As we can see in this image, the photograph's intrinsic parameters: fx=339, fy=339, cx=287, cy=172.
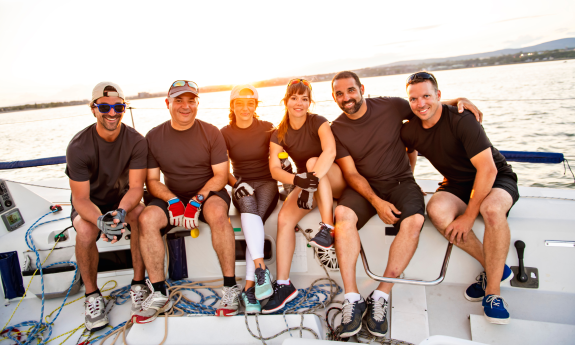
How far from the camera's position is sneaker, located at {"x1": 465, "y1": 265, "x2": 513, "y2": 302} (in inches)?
76.3

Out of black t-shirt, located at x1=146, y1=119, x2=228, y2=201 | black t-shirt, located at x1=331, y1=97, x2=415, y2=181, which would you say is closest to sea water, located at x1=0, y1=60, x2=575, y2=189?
black t-shirt, located at x1=331, y1=97, x2=415, y2=181

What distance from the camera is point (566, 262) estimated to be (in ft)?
6.27

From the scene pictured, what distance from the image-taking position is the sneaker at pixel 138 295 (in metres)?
2.00

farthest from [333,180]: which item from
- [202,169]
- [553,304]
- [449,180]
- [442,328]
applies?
[553,304]

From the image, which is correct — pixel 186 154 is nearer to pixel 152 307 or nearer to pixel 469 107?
pixel 152 307

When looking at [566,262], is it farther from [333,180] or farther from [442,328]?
[333,180]

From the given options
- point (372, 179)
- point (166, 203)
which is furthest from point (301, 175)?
point (166, 203)

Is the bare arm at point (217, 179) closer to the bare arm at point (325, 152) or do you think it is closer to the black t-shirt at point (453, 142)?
the bare arm at point (325, 152)

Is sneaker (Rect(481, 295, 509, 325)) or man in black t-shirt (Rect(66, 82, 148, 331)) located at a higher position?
man in black t-shirt (Rect(66, 82, 148, 331))

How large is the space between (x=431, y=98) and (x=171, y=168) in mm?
1725

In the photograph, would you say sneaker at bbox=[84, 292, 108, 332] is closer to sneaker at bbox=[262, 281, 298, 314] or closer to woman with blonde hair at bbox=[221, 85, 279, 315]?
Result: woman with blonde hair at bbox=[221, 85, 279, 315]

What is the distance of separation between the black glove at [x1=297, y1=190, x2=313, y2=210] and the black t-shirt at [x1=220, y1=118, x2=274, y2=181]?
502mm

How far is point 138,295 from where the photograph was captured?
2059 mm

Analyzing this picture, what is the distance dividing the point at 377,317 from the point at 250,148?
137 centimetres
